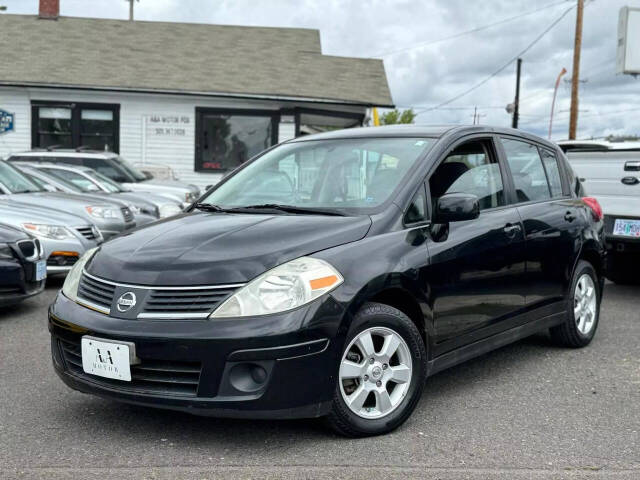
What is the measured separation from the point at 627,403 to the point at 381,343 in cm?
172

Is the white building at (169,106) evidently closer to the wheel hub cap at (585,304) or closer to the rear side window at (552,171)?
the rear side window at (552,171)

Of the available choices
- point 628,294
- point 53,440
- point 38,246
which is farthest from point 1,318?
point 628,294

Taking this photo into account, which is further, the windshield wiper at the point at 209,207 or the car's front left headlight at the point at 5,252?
the car's front left headlight at the point at 5,252

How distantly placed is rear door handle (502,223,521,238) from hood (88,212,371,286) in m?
→ 1.22

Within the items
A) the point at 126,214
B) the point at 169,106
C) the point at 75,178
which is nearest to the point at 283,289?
the point at 126,214

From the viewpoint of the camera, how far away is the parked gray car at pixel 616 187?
7578mm

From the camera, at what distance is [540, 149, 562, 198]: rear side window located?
554 cm

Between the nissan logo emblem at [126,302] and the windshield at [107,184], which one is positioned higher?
the windshield at [107,184]

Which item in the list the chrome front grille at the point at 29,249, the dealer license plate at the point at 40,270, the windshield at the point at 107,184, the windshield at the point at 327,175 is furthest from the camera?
the windshield at the point at 107,184

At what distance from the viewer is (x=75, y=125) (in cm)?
1958

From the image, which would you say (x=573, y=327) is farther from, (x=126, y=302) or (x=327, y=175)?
(x=126, y=302)

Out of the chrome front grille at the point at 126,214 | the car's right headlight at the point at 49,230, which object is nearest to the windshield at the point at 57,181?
the chrome front grille at the point at 126,214

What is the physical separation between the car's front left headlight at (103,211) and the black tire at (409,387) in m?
6.36

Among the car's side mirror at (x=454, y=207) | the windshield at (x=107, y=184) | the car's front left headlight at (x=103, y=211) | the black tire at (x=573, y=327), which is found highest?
the car's side mirror at (x=454, y=207)
